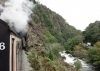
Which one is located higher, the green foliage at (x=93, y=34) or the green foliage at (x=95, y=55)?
the green foliage at (x=93, y=34)

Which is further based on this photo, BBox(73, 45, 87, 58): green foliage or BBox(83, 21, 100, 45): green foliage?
BBox(83, 21, 100, 45): green foliage

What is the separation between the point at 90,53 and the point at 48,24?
5554 centimetres

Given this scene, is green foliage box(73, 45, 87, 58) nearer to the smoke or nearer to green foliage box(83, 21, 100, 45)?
green foliage box(83, 21, 100, 45)

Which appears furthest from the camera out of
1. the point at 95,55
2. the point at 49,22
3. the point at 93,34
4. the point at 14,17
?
the point at 49,22

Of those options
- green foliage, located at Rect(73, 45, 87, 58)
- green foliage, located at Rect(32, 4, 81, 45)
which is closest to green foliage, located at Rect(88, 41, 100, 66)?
green foliage, located at Rect(73, 45, 87, 58)

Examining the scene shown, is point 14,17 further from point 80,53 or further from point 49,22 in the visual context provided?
point 49,22

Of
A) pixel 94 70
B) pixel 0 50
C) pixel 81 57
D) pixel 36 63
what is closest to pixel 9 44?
pixel 0 50

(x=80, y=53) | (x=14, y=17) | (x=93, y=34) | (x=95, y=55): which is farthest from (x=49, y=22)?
(x=14, y=17)

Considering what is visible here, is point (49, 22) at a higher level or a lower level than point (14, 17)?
higher

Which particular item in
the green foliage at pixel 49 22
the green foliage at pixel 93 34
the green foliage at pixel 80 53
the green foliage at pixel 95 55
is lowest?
the green foliage at pixel 95 55

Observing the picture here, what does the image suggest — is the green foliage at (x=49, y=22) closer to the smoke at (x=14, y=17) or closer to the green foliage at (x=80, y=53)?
the green foliage at (x=80, y=53)

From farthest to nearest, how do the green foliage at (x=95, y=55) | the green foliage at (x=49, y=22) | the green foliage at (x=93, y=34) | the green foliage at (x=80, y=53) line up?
1. the green foliage at (x=49, y=22)
2. the green foliage at (x=93, y=34)
3. the green foliage at (x=80, y=53)
4. the green foliage at (x=95, y=55)

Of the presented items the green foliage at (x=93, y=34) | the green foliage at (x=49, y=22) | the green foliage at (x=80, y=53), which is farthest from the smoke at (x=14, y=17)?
the green foliage at (x=93, y=34)

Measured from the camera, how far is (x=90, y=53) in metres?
44.7
